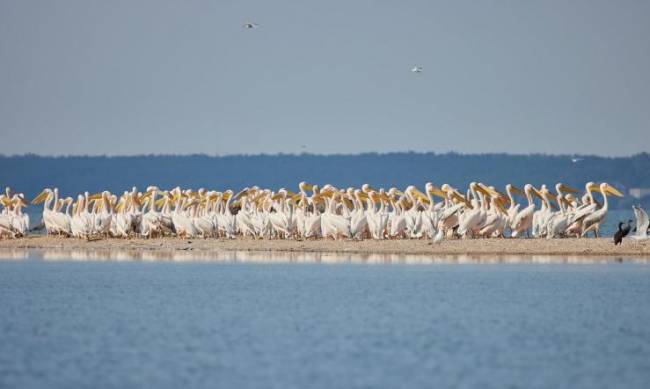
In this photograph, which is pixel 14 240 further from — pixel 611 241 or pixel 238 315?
pixel 238 315

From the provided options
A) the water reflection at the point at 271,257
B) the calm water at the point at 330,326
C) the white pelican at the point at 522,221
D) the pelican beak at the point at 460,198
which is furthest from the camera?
the pelican beak at the point at 460,198

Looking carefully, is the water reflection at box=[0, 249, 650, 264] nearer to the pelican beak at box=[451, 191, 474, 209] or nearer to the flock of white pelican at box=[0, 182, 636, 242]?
the flock of white pelican at box=[0, 182, 636, 242]

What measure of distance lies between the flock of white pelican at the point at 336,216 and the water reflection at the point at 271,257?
1.33m

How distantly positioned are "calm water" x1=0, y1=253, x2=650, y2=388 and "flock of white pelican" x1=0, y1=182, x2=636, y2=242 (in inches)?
160

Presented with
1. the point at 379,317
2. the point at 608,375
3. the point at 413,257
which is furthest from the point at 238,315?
the point at 413,257

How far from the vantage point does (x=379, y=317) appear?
17109 mm

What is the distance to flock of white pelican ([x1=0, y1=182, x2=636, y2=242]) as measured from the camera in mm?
28578

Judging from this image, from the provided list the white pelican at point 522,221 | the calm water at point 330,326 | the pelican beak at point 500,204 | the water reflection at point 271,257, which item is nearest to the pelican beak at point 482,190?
the pelican beak at point 500,204

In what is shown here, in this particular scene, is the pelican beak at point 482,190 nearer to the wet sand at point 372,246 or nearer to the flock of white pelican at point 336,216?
the flock of white pelican at point 336,216

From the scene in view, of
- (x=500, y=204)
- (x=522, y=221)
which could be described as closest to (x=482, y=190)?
(x=500, y=204)

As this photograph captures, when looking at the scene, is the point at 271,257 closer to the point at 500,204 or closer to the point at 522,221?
the point at 522,221

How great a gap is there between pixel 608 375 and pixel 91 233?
20058 mm

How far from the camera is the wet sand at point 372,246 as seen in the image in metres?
26.4

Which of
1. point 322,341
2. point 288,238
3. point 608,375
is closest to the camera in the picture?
point 608,375
